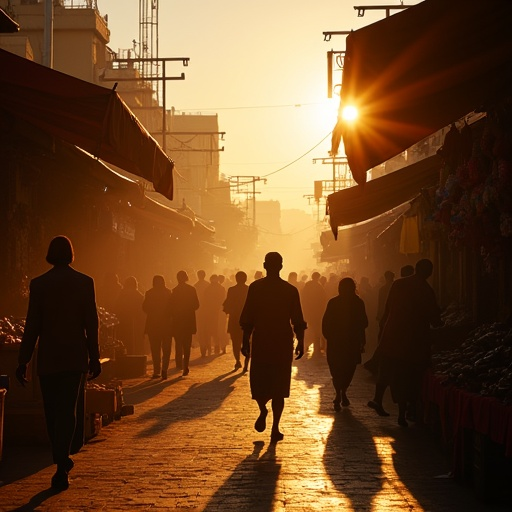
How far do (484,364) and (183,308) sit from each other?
919 centimetres

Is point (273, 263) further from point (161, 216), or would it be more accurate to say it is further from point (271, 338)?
point (161, 216)

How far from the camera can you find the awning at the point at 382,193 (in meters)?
14.1

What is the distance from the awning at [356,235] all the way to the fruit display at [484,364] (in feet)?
20.7

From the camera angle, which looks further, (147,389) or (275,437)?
(147,389)

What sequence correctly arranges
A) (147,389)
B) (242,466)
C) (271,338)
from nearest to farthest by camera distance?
(242,466) → (271,338) → (147,389)

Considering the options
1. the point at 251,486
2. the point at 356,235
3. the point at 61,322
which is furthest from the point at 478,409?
the point at 356,235

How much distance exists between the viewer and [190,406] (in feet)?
44.8

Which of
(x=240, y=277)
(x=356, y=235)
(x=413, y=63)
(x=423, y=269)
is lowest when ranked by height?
(x=423, y=269)

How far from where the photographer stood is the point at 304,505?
7.23 metres

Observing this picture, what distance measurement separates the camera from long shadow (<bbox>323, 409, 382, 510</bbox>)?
7727mm

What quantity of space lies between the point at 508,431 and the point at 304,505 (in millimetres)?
1506

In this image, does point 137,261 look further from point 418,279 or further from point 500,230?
point 500,230

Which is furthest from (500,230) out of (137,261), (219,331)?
(137,261)

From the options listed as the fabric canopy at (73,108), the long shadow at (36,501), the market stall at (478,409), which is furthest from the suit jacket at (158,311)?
the long shadow at (36,501)
